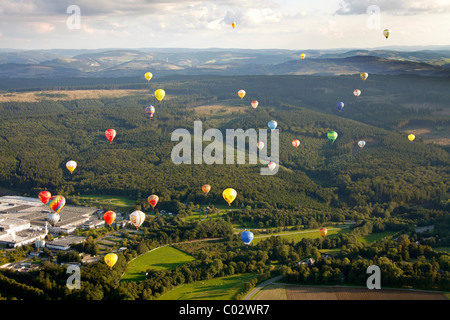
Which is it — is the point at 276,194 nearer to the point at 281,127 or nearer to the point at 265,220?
the point at 265,220

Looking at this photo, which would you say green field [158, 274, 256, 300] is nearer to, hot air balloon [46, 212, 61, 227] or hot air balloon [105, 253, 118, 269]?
hot air balloon [105, 253, 118, 269]

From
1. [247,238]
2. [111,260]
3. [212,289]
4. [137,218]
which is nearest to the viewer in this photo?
[212,289]

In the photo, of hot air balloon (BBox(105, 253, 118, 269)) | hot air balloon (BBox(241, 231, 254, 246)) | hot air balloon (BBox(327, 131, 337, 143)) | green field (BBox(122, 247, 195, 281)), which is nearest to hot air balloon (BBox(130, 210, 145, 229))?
green field (BBox(122, 247, 195, 281))

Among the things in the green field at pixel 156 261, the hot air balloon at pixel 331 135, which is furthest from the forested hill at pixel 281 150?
the green field at pixel 156 261

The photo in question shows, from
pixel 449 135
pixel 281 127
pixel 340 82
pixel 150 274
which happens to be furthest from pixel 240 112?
pixel 150 274

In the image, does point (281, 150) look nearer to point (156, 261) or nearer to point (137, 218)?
point (137, 218)

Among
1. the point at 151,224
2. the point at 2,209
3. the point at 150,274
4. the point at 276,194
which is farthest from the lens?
the point at 276,194

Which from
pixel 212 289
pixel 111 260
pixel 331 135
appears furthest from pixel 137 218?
pixel 331 135
